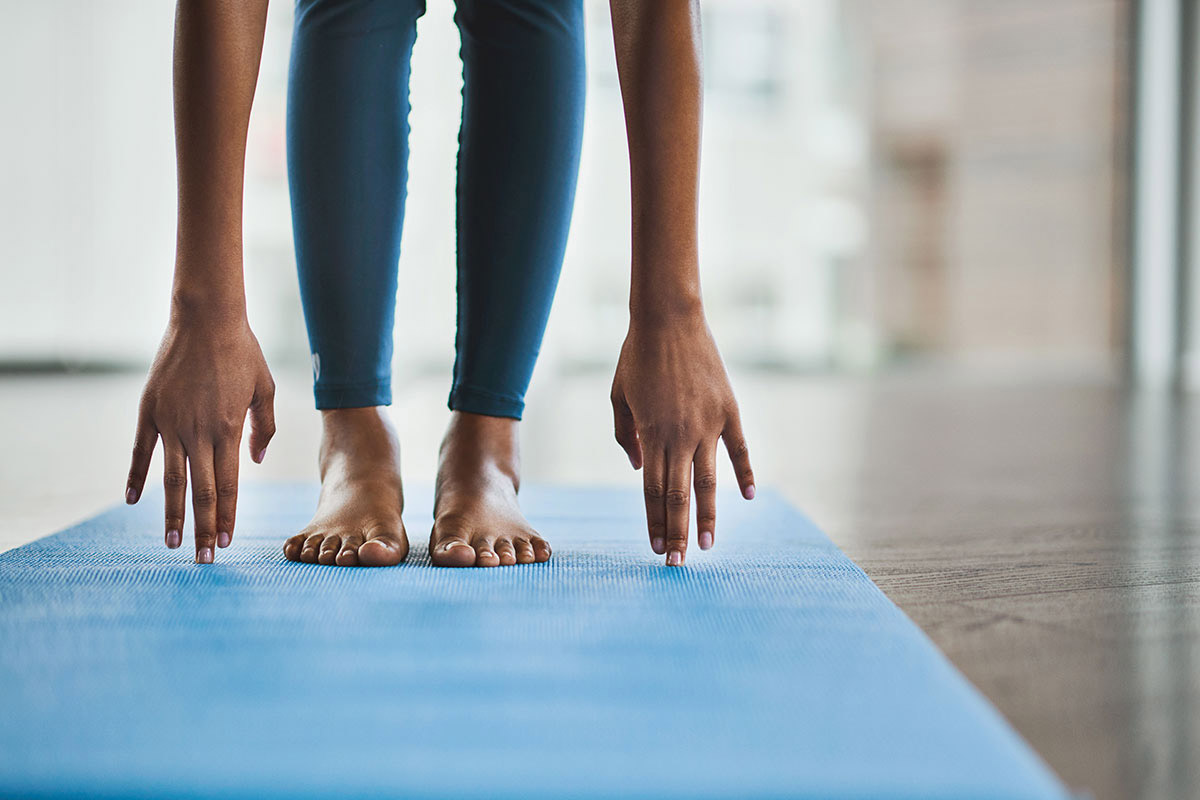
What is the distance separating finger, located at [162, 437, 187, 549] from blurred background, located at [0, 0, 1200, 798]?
37 centimetres

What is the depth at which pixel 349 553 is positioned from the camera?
94 centimetres

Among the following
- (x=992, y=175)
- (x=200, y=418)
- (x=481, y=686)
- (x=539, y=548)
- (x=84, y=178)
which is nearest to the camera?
(x=481, y=686)

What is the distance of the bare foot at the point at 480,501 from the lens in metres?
0.95

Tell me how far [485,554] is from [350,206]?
1.22ft

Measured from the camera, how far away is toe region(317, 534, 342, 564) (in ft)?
3.08

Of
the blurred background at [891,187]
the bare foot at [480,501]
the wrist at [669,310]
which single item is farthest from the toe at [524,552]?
the blurred background at [891,187]

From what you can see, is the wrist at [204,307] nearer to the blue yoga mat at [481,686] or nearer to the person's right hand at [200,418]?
the person's right hand at [200,418]

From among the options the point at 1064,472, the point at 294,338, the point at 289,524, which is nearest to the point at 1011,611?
the point at 289,524

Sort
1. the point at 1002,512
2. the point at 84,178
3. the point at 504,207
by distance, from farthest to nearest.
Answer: the point at 84,178, the point at 1002,512, the point at 504,207

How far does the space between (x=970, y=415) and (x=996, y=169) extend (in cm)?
416

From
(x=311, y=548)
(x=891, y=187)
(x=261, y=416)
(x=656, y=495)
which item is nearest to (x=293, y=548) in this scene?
(x=311, y=548)

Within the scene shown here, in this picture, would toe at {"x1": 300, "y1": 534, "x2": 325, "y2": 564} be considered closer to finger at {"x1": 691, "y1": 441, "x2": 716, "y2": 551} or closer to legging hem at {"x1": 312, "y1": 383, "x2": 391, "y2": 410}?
legging hem at {"x1": 312, "y1": 383, "x2": 391, "y2": 410}

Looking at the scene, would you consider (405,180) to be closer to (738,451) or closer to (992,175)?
(738,451)

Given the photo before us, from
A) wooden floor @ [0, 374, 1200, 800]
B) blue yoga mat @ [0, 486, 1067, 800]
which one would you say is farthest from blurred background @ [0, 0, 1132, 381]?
blue yoga mat @ [0, 486, 1067, 800]
